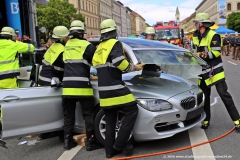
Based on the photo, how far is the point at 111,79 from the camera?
3.99m

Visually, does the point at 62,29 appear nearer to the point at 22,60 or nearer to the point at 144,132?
the point at 144,132

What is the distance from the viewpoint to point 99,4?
94.8 meters

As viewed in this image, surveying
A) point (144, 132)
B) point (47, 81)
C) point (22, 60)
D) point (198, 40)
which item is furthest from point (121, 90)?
point (22, 60)

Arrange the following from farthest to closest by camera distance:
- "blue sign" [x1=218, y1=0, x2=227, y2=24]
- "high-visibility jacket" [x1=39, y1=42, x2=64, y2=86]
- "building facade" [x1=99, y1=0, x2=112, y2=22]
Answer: "building facade" [x1=99, y1=0, x2=112, y2=22], "blue sign" [x1=218, y1=0, x2=227, y2=24], "high-visibility jacket" [x1=39, y1=42, x2=64, y2=86]

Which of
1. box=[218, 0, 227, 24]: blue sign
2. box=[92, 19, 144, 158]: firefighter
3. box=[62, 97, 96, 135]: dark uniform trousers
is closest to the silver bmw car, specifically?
box=[62, 97, 96, 135]: dark uniform trousers

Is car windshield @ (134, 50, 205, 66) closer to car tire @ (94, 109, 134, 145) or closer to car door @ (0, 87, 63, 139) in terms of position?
car tire @ (94, 109, 134, 145)

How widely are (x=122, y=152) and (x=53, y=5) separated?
49.5 m

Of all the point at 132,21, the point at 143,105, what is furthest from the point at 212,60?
the point at 132,21

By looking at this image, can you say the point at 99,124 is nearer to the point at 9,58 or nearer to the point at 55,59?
the point at 55,59

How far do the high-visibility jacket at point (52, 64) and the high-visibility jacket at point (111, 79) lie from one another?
991mm

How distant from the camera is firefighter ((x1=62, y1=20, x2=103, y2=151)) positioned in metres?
4.36

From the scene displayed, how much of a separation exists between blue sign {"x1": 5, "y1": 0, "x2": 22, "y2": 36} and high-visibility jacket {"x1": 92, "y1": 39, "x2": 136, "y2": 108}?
11427mm

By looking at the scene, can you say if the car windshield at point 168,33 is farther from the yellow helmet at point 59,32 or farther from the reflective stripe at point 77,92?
the reflective stripe at point 77,92

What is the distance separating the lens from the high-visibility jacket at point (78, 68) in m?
4.35
